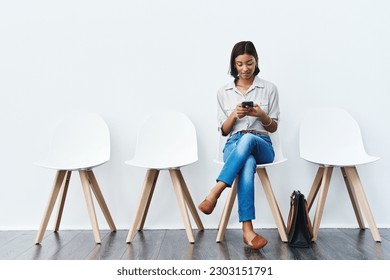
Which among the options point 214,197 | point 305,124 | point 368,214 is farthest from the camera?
point 305,124

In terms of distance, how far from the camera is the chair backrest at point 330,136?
300cm

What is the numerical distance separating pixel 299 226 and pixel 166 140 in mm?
1036

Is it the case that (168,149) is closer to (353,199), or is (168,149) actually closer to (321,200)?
(321,200)

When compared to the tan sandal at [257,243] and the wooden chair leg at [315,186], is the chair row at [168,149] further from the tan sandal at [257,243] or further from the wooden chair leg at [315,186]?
the tan sandal at [257,243]

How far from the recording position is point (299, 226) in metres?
2.59

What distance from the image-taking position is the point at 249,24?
3.24 metres

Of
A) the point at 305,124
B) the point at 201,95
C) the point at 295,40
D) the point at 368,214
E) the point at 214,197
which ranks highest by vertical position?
the point at 295,40

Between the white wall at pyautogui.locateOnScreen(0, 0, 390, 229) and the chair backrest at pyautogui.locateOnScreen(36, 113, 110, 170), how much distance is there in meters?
0.13

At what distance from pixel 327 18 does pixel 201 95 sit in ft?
3.31

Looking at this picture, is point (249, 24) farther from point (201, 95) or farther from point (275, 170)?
point (275, 170)

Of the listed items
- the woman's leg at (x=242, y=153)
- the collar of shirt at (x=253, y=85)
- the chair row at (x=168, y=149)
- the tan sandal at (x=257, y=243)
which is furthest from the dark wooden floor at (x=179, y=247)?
the collar of shirt at (x=253, y=85)

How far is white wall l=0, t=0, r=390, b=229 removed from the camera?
3189 millimetres

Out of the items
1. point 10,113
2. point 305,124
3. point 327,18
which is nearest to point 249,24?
point 327,18

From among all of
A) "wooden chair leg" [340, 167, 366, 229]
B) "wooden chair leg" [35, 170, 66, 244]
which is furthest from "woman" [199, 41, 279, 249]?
"wooden chair leg" [35, 170, 66, 244]
